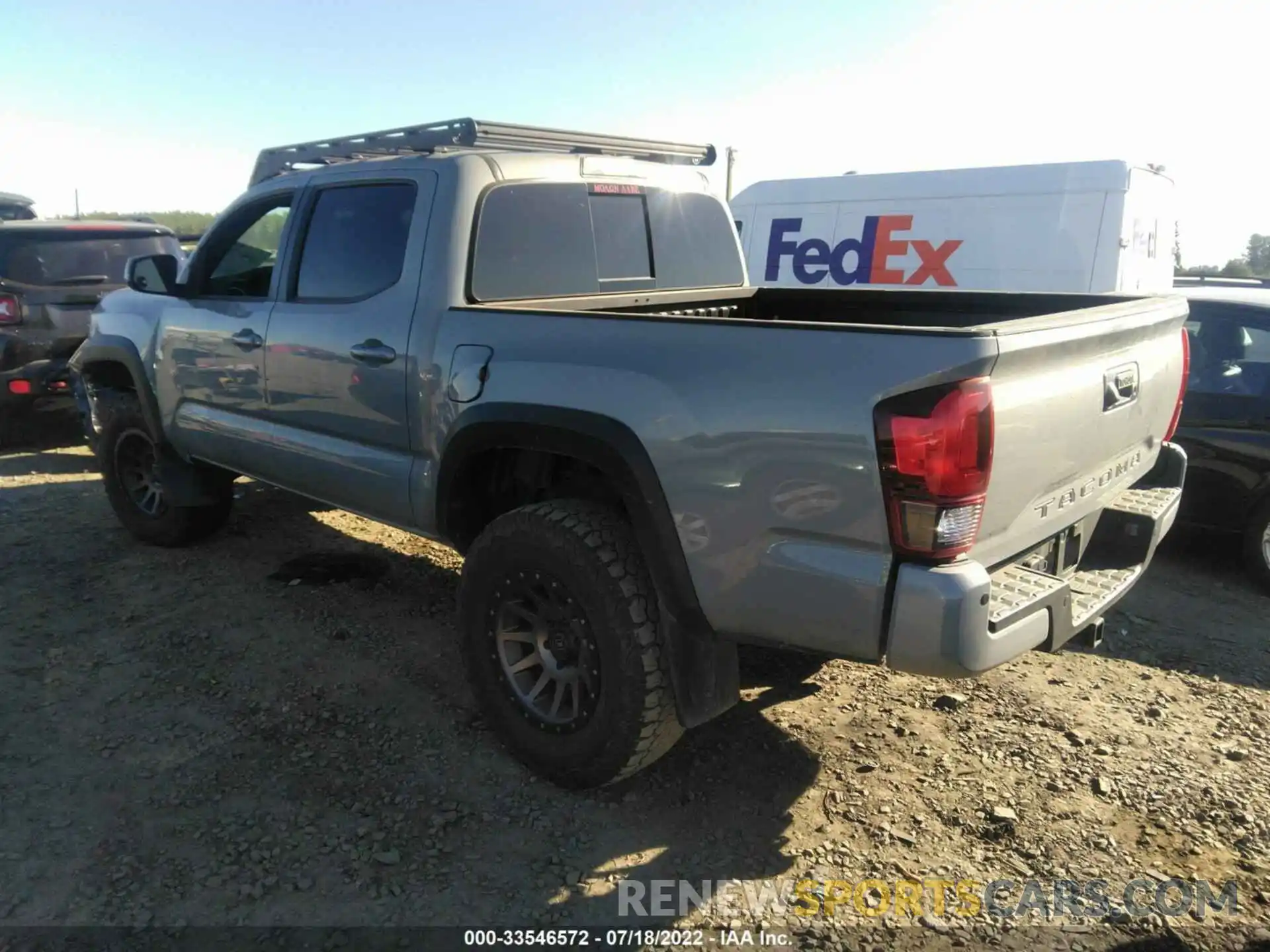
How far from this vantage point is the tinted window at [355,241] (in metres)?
3.48

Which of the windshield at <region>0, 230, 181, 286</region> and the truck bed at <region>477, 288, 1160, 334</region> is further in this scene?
the windshield at <region>0, 230, 181, 286</region>

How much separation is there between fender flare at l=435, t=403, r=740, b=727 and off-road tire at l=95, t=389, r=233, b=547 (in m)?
3.01

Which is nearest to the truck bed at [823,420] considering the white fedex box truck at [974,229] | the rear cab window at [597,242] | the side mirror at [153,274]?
the rear cab window at [597,242]

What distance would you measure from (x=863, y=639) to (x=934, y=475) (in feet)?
1.51

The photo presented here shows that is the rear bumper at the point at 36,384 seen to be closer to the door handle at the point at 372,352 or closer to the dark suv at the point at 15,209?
the door handle at the point at 372,352

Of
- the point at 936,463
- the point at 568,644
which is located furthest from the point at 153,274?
the point at 936,463

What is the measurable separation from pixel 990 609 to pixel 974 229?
736 centimetres

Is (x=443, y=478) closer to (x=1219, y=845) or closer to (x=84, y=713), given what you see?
(x=84, y=713)

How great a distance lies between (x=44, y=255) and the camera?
732 cm

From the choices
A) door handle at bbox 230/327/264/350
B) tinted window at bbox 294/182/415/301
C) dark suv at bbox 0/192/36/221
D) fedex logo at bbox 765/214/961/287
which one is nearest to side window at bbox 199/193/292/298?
door handle at bbox 230/327/264/350

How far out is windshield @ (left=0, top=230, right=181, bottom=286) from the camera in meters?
7.21

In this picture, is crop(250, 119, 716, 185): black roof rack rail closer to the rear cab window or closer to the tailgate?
the rear cab window

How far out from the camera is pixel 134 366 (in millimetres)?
4848

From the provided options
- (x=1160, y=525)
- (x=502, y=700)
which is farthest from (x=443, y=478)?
(x=1160, y=525)
